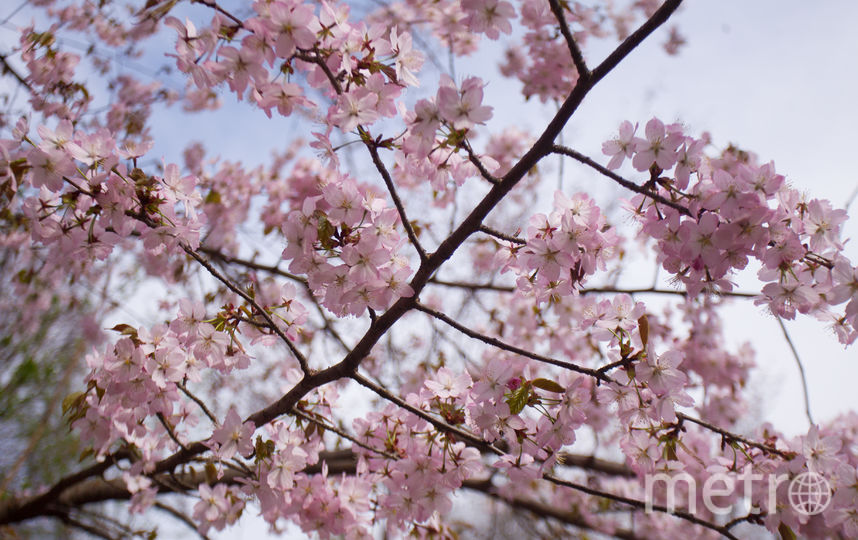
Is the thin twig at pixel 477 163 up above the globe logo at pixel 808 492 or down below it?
above

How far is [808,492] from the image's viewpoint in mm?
1857

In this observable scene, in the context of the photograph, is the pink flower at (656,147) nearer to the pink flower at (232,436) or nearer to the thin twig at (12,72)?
the pink flower at (232,436)

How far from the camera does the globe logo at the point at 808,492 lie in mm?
1823

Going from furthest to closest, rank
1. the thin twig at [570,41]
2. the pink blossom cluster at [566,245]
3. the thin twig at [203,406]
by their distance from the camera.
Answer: the thin twig at [203,406] < the pink blossom cluster at [566,245] < the thin twig at [570,41]

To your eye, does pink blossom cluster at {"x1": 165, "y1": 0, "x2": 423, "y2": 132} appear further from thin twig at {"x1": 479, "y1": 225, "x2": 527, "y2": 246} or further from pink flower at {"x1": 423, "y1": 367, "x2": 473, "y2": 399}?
pink flower at {"x1": 423, "y1": 367, "x2": 473, "y2": 399}

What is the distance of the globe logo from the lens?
5.98 ft

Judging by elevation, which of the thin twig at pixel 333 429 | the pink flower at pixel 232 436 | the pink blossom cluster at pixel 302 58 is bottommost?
the pink flower at pixel 232 436

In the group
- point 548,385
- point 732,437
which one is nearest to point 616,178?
point 548,385

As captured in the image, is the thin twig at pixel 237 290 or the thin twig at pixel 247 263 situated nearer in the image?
the thin twig at pixel 237 290

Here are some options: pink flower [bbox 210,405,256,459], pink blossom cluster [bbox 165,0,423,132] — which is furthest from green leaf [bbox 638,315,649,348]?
pink flower [bbox 210,405,256,459]

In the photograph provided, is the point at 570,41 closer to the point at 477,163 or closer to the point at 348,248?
the point at 477,163

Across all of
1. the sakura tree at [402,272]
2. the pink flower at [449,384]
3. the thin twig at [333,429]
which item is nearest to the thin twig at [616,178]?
the sakura tree at [402,272]

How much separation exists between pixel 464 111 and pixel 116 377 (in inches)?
56.3

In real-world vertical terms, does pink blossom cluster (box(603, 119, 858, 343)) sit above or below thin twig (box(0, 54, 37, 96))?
below
